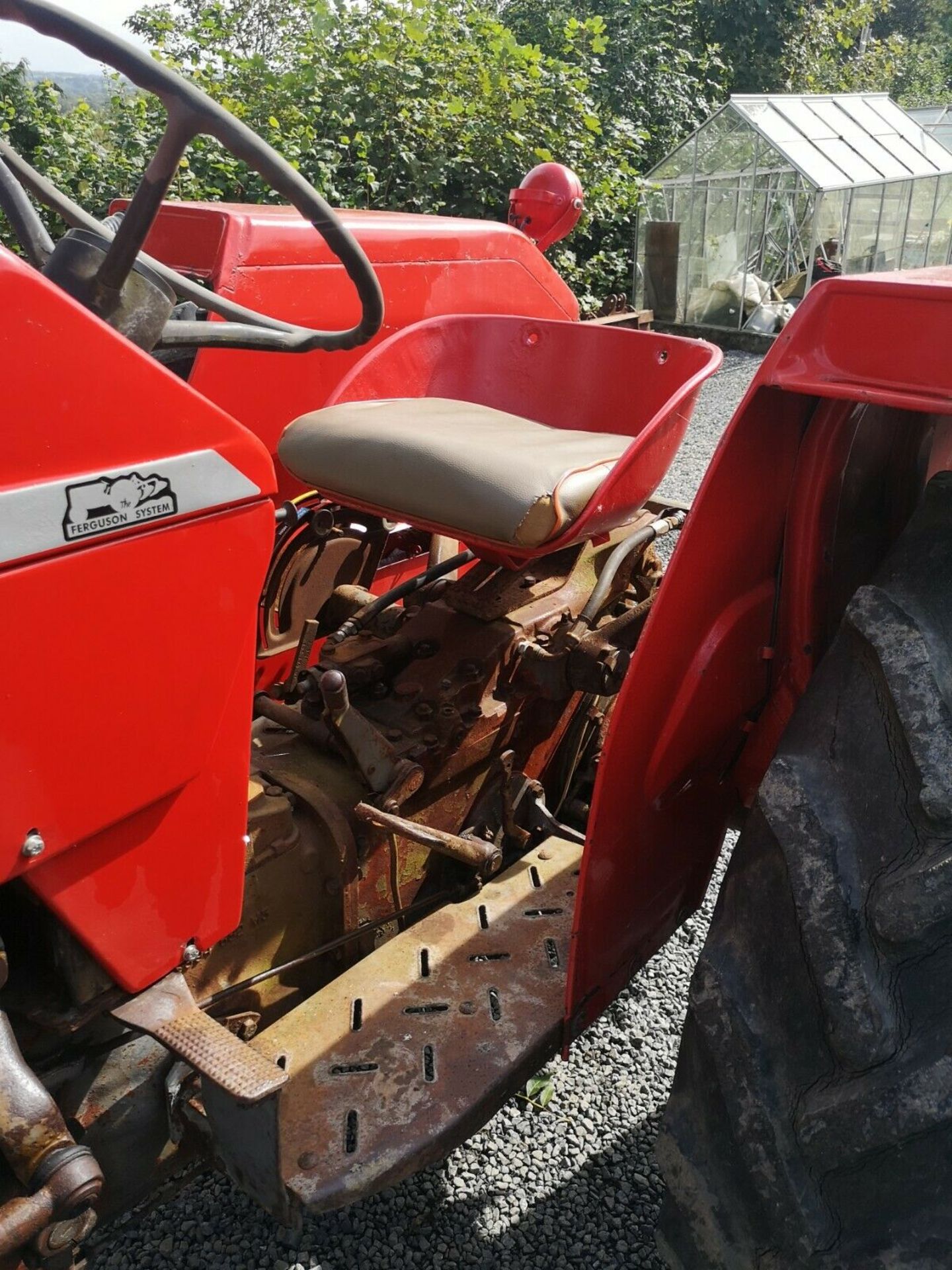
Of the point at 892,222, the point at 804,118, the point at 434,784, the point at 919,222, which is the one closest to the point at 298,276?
the point at 434,784

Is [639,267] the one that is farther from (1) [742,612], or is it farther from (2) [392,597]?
(1) [742,612]

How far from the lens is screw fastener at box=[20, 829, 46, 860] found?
87 centimetres

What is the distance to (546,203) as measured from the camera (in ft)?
9.49

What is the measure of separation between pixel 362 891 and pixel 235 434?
839 millimetres

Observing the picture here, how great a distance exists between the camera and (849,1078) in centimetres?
91

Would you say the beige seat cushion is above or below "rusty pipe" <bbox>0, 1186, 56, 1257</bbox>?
above

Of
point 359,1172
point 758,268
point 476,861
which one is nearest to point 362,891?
point 476,861

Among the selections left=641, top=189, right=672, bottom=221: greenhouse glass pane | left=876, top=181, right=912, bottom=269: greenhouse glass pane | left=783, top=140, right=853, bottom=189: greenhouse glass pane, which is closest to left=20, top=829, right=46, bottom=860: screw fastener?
left=783, top=140, right=853, bottom=189: greenhouse glass pane

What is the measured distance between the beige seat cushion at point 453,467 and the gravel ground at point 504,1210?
2.89 feet

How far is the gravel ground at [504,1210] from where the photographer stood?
4.60 ft

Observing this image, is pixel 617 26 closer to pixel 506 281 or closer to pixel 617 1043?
pixel 506 281

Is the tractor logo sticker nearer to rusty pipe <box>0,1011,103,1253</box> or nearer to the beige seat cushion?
rusty pipe <box>0,1011,103,1253</box>

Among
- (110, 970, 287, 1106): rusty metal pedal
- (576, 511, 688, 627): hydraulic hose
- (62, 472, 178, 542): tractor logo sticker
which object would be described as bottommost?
(110, 970, 287, 1106): rusty metal pedal

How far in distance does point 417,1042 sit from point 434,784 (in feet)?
1.39
